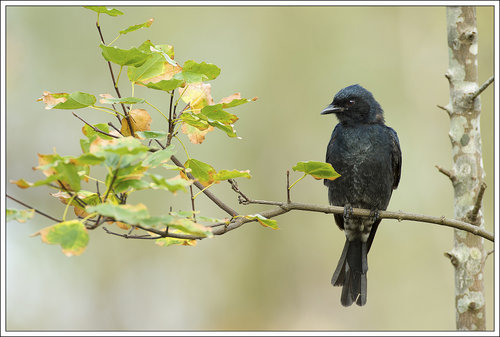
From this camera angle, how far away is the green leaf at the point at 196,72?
2.38 m

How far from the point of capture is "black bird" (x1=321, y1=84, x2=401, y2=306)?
16.1 ft

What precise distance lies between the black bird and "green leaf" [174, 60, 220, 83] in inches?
99.1

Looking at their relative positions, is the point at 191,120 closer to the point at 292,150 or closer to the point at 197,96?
the point at 197,96

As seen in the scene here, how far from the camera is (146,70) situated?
2439 millimetres

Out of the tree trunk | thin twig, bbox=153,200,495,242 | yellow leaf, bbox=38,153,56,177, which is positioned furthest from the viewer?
the tree trunk

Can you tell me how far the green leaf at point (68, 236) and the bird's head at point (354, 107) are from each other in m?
3.43

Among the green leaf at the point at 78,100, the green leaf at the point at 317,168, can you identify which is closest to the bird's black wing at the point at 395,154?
the green leaf at the point at 317,168

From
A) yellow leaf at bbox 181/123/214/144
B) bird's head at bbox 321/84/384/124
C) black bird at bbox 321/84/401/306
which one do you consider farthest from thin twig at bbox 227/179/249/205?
bird's head at bbox 321/84/384/124

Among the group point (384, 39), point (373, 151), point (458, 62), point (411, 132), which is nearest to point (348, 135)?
point (373, 151)

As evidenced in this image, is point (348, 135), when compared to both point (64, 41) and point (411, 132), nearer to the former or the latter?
point (411, 132)

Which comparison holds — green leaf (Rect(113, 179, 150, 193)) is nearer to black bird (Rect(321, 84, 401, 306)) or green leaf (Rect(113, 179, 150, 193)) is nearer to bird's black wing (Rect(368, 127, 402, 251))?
black bird (Rect(321, 84, 401, 306))

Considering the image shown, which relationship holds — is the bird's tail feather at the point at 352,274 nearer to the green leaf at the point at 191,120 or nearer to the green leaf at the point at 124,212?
the green leaf at the point at 191,120

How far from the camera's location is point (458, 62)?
3705 millimetres

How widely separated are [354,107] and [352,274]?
157 centimetres
